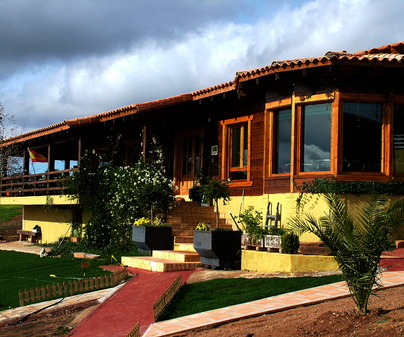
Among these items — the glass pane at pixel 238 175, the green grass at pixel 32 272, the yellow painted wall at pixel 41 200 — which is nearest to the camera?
the green grass at pixel 32 272

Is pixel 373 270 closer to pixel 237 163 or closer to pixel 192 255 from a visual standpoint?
pixel 192 255

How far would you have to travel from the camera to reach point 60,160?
28.8 metres

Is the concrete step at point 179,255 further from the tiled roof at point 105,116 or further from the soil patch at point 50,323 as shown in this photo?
the tiled roof at point 105,116

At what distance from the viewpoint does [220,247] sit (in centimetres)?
1180

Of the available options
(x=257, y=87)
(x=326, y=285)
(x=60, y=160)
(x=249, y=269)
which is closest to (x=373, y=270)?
(x=326, y=285)

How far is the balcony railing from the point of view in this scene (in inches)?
775

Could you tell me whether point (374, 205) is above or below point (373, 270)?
above

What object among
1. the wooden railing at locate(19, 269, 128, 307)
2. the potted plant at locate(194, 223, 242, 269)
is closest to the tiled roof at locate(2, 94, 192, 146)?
the potted plant at locate(194, 223, 242, 269)

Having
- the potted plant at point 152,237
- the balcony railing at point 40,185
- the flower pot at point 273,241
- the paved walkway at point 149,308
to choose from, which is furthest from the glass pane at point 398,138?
the balcony railing at point 40,185

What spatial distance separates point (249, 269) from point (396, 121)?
4895 millimetres

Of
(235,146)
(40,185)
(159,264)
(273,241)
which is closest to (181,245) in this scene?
(159,264)

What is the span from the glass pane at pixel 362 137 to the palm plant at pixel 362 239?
5712 millimetres

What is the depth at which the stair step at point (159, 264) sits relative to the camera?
12171mm

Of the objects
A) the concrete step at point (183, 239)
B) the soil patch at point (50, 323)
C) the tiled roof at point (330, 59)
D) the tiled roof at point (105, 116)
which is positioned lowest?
the soil patch at point (50, 323)
